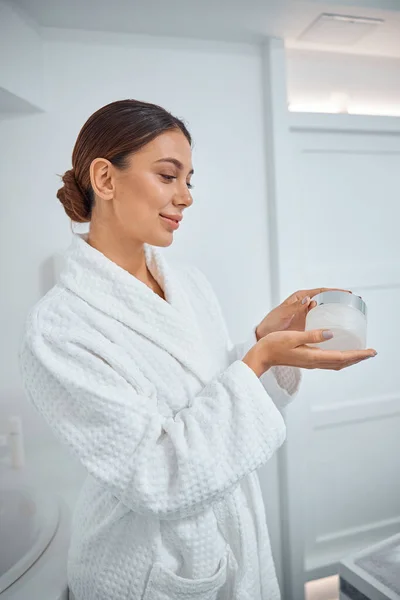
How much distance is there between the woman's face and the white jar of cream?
313 millimetres

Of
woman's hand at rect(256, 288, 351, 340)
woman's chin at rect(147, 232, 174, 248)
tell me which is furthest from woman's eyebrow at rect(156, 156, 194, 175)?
woman's hand at rect(256, 288, 351, 340)

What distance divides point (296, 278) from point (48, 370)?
3.51 ft

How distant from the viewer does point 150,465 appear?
0.67 metres

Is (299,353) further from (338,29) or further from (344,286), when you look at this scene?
(338,29)

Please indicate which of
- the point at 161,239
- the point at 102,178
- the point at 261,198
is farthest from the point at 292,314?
the point at 261,198

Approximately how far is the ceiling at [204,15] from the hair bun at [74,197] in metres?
0.65

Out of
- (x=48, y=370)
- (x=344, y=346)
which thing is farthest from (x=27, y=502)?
(x=344, y=346)

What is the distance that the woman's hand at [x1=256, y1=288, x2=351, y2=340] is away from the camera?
35.1 inches

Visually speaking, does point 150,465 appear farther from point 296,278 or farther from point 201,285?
point 296,278

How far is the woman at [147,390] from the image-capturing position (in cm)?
68

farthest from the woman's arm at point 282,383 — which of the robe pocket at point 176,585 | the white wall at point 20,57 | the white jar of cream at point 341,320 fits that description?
the white wall at point 20,57

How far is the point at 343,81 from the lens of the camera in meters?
1.66

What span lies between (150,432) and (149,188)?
1.39 ft

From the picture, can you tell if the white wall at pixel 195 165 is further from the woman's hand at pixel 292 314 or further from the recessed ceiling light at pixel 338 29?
the woman's hand at pixel 292 314
